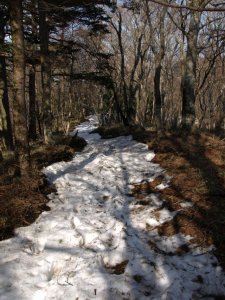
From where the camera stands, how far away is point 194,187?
6.53 meters

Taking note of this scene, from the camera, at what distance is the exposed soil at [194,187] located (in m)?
5.09

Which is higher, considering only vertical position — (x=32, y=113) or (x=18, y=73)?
(x=18, y=73)

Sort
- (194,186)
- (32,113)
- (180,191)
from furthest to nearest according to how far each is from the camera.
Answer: (32,113) < (194,186) < (180,191)

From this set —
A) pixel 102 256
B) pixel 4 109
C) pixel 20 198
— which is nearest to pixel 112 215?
pixel 102 256

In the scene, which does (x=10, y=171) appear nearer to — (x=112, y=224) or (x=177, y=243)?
(x=112, y=224)

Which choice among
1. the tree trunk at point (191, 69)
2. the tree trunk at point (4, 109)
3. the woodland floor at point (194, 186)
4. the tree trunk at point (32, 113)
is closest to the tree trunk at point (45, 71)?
the tree trunk at point (4, 109)

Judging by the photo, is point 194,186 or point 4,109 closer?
point 194,186

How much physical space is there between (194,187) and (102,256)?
271 cm

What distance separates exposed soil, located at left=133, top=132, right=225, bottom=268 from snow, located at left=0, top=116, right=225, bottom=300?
0.55ft

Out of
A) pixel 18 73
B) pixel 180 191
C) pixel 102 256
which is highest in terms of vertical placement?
pixel 18 73

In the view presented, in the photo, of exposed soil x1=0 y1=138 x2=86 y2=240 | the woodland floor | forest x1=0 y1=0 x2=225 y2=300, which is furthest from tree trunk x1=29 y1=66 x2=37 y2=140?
exposed soil x1=0 y1=138 x2=86 y2=240

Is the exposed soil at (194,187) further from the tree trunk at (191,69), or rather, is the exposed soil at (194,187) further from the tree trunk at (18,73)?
the tree trunk at (18,73)

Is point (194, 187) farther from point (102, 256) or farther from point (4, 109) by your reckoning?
point (4, 109)

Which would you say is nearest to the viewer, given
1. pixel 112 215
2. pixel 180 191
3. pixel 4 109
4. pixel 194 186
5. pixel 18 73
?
pixel 112 215
